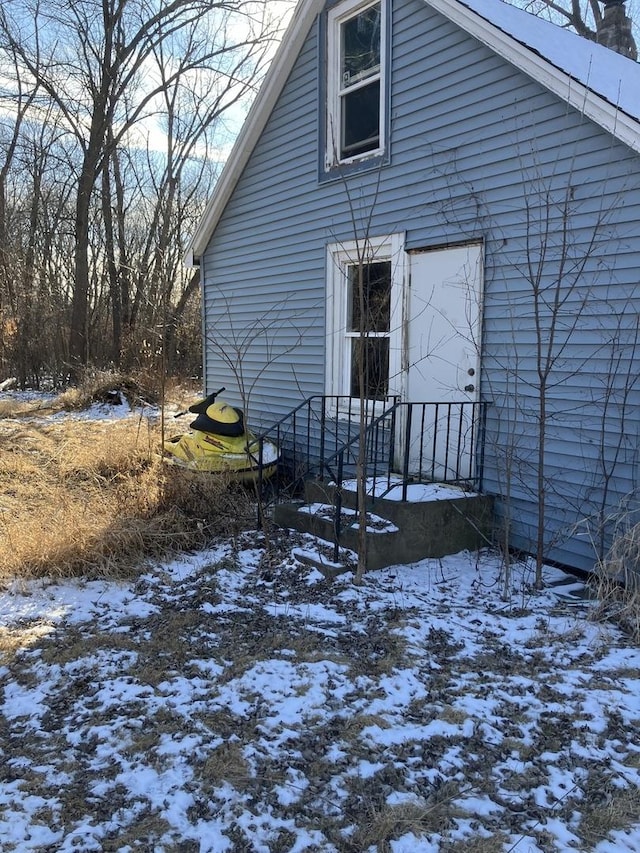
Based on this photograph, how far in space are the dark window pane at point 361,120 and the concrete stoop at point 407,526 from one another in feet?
13.3

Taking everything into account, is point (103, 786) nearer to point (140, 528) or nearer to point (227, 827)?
point (227, 827)

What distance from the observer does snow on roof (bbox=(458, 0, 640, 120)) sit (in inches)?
182

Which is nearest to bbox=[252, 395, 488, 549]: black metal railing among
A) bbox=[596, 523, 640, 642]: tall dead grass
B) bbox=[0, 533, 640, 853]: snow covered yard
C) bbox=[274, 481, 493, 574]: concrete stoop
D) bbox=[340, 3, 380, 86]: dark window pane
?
bbox=[274, 481, 493, 574]: concrete stoop

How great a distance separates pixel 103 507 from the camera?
5.70m

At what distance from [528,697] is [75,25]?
2097 centimetres

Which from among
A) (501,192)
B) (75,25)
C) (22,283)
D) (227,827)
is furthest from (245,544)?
(75,25)

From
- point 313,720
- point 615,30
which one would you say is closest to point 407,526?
point 313,720

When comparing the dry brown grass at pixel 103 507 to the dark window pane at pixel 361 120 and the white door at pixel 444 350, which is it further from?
the dark window pane at pixel 361 120

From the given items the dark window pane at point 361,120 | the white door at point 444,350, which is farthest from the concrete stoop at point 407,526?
the dark window pane at point 361,120

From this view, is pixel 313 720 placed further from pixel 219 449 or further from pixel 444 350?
pixel 219 449

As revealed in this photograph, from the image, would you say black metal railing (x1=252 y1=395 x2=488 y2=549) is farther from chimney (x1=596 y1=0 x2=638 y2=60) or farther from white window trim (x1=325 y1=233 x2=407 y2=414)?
chimney (x1=596 y1=0 x2=638 y2=60)

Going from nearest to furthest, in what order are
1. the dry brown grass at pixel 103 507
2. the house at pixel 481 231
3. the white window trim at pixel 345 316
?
the house at pixel 481 231, the dry brown grass at pixel 103 507, the white window trim at pixel 345 316

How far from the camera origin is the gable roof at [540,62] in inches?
171

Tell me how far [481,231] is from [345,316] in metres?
2.16
